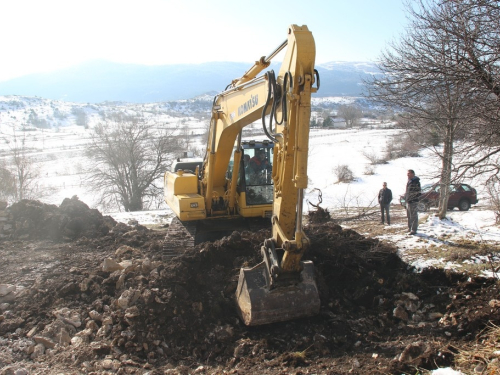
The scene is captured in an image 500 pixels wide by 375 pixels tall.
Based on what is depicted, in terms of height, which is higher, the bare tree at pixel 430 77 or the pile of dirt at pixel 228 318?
the bare tree at pixel 430 77

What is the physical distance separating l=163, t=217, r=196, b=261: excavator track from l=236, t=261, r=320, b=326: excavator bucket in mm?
3229

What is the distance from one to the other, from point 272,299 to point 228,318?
33.0 inches

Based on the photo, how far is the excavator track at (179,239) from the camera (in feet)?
28.6

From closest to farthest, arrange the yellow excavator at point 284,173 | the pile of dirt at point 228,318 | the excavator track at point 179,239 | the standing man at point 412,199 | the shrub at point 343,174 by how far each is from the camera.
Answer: the yellow excavator at point 284,173 < the pile of dirt at point 228,318 < the excavator track at point 179,239 < the standing man at point 412,199 < the shrub at point 343,174

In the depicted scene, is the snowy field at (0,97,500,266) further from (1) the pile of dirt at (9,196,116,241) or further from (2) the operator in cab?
(2) the operator in cab

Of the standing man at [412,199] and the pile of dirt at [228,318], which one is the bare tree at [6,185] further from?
the standing man at [412,199]

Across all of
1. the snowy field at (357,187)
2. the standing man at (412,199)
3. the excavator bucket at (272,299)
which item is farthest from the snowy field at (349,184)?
the excavator bucket at (272,299)

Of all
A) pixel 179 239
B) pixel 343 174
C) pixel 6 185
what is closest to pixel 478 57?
pixel 179 239

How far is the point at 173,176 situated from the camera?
10258 mm

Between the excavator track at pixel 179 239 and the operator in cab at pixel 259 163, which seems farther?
the operator in cab at pixel 259 163

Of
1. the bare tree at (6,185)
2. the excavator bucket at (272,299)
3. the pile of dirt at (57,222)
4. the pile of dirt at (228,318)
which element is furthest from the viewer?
the bare tree at (6,185)

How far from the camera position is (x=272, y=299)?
18.3 feet

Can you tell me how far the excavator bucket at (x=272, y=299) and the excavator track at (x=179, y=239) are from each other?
10.6 ft

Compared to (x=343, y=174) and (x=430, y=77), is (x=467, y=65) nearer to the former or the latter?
(x=430, y=77)
